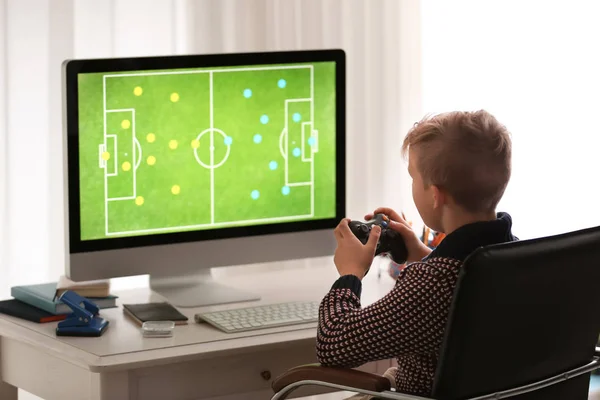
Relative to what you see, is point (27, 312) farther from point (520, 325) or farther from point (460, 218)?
point (520, 325)

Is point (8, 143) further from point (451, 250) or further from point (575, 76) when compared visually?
point (575, 76)

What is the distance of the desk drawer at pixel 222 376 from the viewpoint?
2111mm

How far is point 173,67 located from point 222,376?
0.69 meters

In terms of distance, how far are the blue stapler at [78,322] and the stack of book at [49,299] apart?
0.23 ft

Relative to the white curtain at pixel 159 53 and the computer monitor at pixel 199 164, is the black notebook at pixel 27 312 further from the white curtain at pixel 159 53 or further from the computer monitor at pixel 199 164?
the white curtain at pixel 159 53

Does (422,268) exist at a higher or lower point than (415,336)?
higher

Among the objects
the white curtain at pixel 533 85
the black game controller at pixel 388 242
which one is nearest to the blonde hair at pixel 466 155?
the black game controller at pixel 388 242

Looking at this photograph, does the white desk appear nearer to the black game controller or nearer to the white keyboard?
the white keyboard

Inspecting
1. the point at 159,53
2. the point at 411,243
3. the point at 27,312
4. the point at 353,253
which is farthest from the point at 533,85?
the point at 27,312

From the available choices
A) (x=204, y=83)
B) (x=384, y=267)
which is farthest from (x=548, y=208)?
(x=204, y=83)

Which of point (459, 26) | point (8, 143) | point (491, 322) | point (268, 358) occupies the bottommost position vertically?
point (268, 358)

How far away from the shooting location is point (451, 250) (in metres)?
1.88

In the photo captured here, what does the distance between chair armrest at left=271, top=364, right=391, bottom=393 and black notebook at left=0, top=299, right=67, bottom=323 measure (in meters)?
0.57

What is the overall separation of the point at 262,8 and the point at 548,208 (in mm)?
1210
